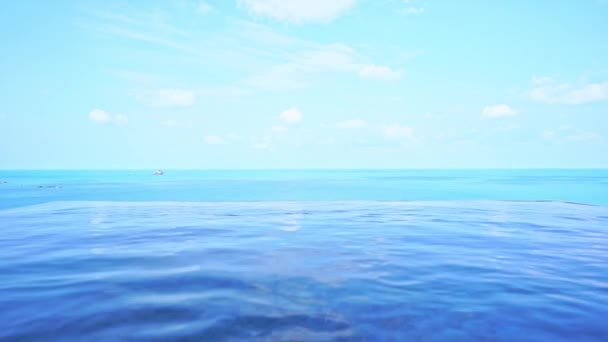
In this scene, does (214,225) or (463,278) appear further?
(214,225)

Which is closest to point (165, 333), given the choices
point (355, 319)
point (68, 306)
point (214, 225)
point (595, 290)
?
point (68, 306)

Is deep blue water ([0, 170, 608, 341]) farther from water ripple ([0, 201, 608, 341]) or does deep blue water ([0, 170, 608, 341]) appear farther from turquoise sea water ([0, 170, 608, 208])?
turquoise sea water ([0, 170, 608, 208])

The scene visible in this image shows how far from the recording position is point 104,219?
17562 millimetres

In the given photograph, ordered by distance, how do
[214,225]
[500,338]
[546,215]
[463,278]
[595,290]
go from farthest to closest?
[546,215] → [214,225] → [463,278] → [595,290] → [500,338]

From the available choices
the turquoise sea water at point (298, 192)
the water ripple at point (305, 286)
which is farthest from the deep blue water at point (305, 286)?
the turquoise sea water at point (298, 192)

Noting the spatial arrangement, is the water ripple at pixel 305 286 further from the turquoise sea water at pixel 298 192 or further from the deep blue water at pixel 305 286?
the turquoise sea water at pixel 298 192

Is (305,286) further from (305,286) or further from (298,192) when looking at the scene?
(298,192)

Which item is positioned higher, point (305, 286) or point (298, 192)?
point (305, 286)

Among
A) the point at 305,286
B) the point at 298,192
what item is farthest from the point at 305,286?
the point at 298,192

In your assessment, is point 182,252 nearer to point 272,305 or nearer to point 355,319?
point 272,305

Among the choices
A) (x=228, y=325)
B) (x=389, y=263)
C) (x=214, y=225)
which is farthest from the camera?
(x=214, y=225)

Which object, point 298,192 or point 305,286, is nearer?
point 305,286

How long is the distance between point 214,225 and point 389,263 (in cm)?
920

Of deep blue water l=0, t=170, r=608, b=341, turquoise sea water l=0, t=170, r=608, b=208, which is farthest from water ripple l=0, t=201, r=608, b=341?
turquoise sea water l=0, t=170, r=608, b=208
